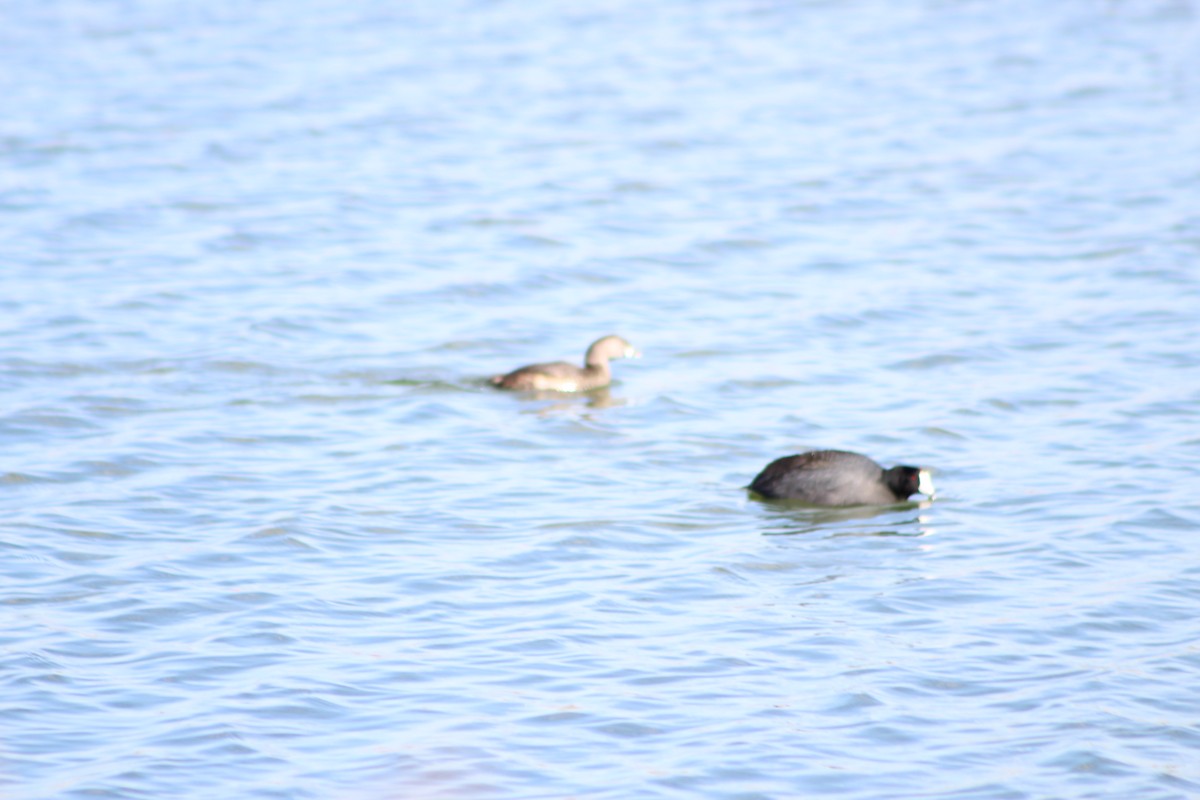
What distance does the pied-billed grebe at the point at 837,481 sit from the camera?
428 inches

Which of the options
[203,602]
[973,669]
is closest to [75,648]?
[203,602]

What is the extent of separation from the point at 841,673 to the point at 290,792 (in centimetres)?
274

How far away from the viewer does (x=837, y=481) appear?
10.9 m

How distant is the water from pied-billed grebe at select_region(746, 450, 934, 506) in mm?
139

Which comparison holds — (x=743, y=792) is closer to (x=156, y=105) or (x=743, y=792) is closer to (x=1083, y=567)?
(x=1083, y=567)

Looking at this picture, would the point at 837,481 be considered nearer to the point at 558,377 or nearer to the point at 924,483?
the point at 924,483

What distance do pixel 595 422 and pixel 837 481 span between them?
8.96 ft

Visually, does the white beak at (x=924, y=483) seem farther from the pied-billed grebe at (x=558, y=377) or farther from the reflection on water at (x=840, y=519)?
the pied-billed grebe at (x=558, y=377)

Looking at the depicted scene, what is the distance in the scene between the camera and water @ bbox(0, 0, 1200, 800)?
7.63m

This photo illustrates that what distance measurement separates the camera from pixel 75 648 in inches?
330

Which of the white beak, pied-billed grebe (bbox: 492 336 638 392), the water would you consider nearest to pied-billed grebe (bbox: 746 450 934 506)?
the white beak

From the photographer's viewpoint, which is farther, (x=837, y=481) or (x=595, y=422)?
(x=595, y=422)

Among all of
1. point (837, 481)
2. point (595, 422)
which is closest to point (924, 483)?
point (837, 481)

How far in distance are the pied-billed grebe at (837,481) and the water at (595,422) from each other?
0.46 ft
